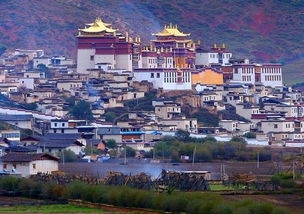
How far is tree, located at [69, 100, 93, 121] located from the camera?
7506cm

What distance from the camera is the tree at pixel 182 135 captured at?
232ft

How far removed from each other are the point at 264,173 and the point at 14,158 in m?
7.15

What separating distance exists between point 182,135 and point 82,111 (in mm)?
5736

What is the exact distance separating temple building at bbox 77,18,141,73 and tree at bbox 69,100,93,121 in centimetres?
714

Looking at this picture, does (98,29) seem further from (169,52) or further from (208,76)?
(208,76)

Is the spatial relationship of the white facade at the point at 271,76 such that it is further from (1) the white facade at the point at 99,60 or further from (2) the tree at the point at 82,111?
(2) the tree at the point at 82,111

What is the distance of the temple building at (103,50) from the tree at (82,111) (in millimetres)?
7143

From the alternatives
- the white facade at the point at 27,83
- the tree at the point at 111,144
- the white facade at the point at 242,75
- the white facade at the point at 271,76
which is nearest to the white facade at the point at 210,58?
the white facade at the point at 242,75

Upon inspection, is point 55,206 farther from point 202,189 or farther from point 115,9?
point 115,9

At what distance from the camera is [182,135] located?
7119cm

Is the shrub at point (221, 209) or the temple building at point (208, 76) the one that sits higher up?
the temple building at point (208, 76)

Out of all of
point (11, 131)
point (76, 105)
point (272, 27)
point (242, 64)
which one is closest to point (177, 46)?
point (242, 64)

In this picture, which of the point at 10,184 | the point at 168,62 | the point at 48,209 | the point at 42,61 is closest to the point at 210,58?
the point at 168,62

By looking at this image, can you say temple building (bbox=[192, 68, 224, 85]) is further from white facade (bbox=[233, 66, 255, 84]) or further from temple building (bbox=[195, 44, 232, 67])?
temple building (bbox=[195, 44, 232, 67])
